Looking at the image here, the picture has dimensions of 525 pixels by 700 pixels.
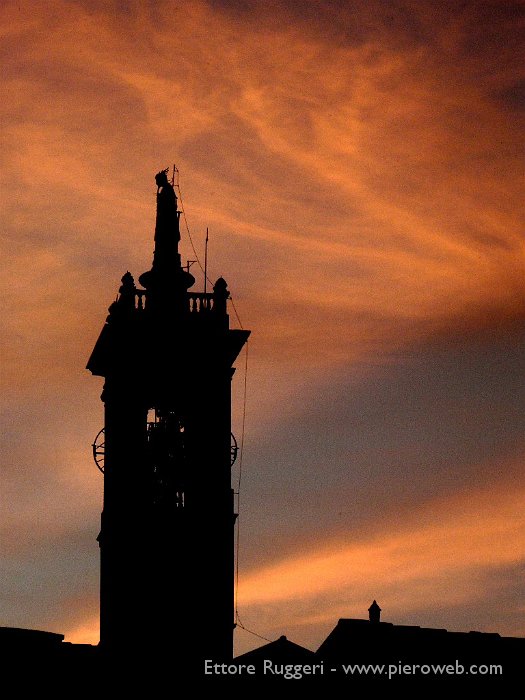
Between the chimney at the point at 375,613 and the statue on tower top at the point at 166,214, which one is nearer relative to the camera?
the chimney at the point at 375,613

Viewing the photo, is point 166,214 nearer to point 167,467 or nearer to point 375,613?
point 167,467

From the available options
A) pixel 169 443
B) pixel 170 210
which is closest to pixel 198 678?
pixel 169 443

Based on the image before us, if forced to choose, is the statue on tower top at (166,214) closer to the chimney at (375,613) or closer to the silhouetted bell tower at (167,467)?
the silhouetted bell tower at (167,467)

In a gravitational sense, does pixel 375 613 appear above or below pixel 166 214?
below

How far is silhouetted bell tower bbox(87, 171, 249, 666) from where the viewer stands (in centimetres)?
6919

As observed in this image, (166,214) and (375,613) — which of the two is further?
(166,214)

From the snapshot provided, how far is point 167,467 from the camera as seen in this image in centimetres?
7088

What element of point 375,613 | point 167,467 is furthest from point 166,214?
point 375,613

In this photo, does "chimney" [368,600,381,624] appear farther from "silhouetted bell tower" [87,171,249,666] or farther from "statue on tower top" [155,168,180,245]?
"statue on tower top" [155,168,180,245]

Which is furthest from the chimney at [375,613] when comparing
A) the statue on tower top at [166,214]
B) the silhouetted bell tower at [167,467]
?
the statue on tower top at [166,214]

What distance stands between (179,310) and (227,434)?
11.5 feet

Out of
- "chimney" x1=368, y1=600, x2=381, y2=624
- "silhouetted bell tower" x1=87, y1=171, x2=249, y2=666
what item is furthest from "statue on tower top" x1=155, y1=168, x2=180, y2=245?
"chimney" x1=368, y1=600, x2=381, y2=624

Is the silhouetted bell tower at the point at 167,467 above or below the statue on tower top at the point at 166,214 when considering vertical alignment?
below

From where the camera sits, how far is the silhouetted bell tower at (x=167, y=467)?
69.2 metres
